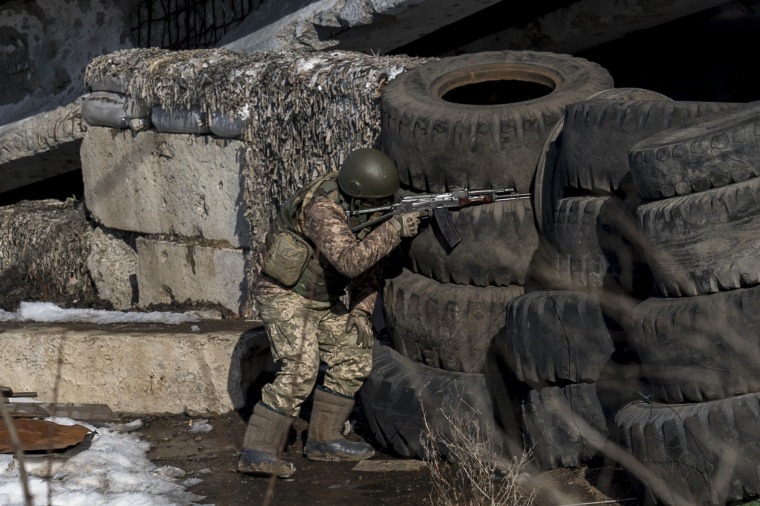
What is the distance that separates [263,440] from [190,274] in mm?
2269

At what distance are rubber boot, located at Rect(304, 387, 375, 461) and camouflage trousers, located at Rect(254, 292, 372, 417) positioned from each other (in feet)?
0.20

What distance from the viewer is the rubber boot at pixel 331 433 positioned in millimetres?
5215

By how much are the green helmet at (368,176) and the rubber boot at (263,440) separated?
1.09 m

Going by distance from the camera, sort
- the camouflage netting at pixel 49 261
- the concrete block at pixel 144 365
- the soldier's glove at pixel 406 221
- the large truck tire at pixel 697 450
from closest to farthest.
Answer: the large truck tire at pixel 697 450 → the soldier's glove at pixel 406 221 → the concrete block at pixel 144 365 → the camouflage netting at pixel 49 261

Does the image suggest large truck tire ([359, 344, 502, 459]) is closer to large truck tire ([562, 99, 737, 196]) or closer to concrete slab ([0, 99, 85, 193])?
large truck tire ([562, 99, 737, 196])

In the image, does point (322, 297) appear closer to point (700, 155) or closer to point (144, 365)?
point (144, 365)

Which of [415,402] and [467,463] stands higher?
[415,402]

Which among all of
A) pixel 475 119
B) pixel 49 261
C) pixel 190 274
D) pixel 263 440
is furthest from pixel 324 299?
pixel 49 261

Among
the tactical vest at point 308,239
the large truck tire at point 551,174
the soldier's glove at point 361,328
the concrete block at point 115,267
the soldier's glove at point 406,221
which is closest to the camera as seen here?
the large truck tire at point 551,174

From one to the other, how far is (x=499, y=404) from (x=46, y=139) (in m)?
5.64

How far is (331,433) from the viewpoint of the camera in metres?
5.26

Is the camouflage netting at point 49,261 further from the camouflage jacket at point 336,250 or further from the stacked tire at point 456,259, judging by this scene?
the stacked tire at point 456,259

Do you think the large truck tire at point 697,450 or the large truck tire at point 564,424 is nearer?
the large truck tire at point 697,450

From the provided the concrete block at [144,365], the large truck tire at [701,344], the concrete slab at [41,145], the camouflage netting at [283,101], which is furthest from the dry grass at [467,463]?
the concrete slab at [41,145]
